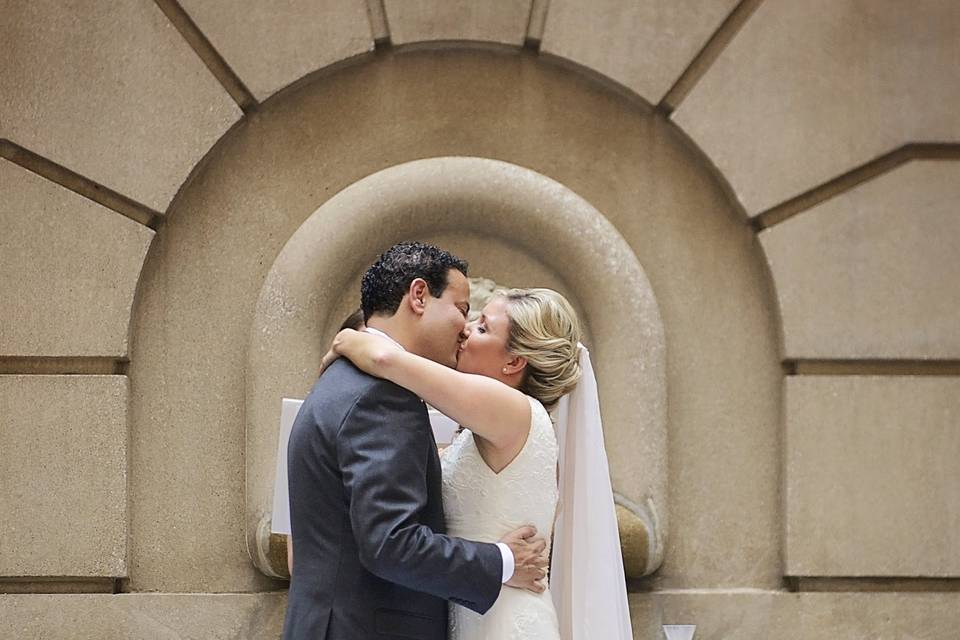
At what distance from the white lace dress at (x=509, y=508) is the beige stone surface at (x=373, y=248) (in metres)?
1.80

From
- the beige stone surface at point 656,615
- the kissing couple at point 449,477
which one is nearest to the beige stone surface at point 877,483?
the beige stone surface at point 656,615

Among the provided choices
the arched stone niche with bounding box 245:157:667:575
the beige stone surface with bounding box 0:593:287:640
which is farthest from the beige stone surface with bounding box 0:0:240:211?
the beige stone surface with bounding box 0:593:287:640

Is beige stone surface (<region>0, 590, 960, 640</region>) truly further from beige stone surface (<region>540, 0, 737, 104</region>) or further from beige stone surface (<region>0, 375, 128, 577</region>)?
beige stone surface (<region>540, 0, 737, 104</region>)

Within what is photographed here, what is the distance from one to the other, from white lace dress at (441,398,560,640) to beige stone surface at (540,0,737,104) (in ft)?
6.74

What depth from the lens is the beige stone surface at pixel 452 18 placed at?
482 centimetres

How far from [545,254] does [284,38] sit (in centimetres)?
130

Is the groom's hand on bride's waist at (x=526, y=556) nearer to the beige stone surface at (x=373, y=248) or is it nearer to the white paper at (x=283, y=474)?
the white paper at (x=283, y=474)

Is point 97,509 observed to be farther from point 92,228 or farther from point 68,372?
point 92,228

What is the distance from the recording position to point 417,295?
3104 millimetres

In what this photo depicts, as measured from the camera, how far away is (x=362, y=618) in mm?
2906

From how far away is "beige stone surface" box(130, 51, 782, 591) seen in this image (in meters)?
4.85

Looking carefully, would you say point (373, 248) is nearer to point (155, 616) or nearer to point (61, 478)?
point (61, 478)

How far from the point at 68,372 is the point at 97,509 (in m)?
0.53

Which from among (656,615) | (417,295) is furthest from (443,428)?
(656,615)
